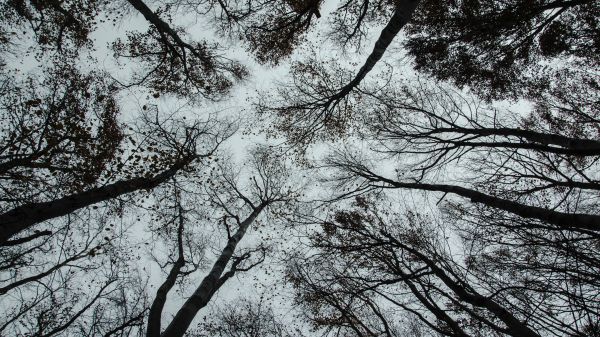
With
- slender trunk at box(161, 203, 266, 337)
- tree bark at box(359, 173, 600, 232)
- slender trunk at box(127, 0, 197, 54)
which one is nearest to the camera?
tree bark at box(359, 173, 600, 232)

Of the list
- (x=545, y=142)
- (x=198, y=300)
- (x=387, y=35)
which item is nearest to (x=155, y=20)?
(x=387, y=35)

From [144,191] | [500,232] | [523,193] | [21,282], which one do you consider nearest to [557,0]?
[523,193]

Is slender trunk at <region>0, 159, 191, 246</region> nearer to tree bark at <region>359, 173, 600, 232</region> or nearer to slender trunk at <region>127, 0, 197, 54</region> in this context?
slender trunk at <region>127, 0, 197, 54</region>

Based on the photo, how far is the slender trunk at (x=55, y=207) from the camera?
4027 millimetres

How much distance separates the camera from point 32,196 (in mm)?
5582

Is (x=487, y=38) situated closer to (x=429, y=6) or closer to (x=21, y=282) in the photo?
(x=429, y=6)

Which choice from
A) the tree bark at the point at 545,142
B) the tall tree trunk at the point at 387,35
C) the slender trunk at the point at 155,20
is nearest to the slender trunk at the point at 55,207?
the slender trunk at the point at 155,20

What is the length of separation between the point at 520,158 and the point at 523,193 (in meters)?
0.76

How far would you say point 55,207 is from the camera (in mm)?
4438

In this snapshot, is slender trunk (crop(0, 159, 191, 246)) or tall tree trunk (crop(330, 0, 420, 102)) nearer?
slender trunk (crop(0, 159, 191, 246))

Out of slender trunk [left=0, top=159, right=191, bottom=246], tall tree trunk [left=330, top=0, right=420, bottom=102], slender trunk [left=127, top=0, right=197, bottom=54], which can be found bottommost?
slender trunk [left=0, top=159, right=191, bottom=246]

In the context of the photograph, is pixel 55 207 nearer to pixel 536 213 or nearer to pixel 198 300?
pixel 198 300

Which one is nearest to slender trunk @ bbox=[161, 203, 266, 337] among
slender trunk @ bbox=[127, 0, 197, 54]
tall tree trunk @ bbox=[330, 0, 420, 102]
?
tall tree trunk @ bbox=[330, 0, 420, 102]

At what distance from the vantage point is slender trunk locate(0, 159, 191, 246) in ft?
13.2
